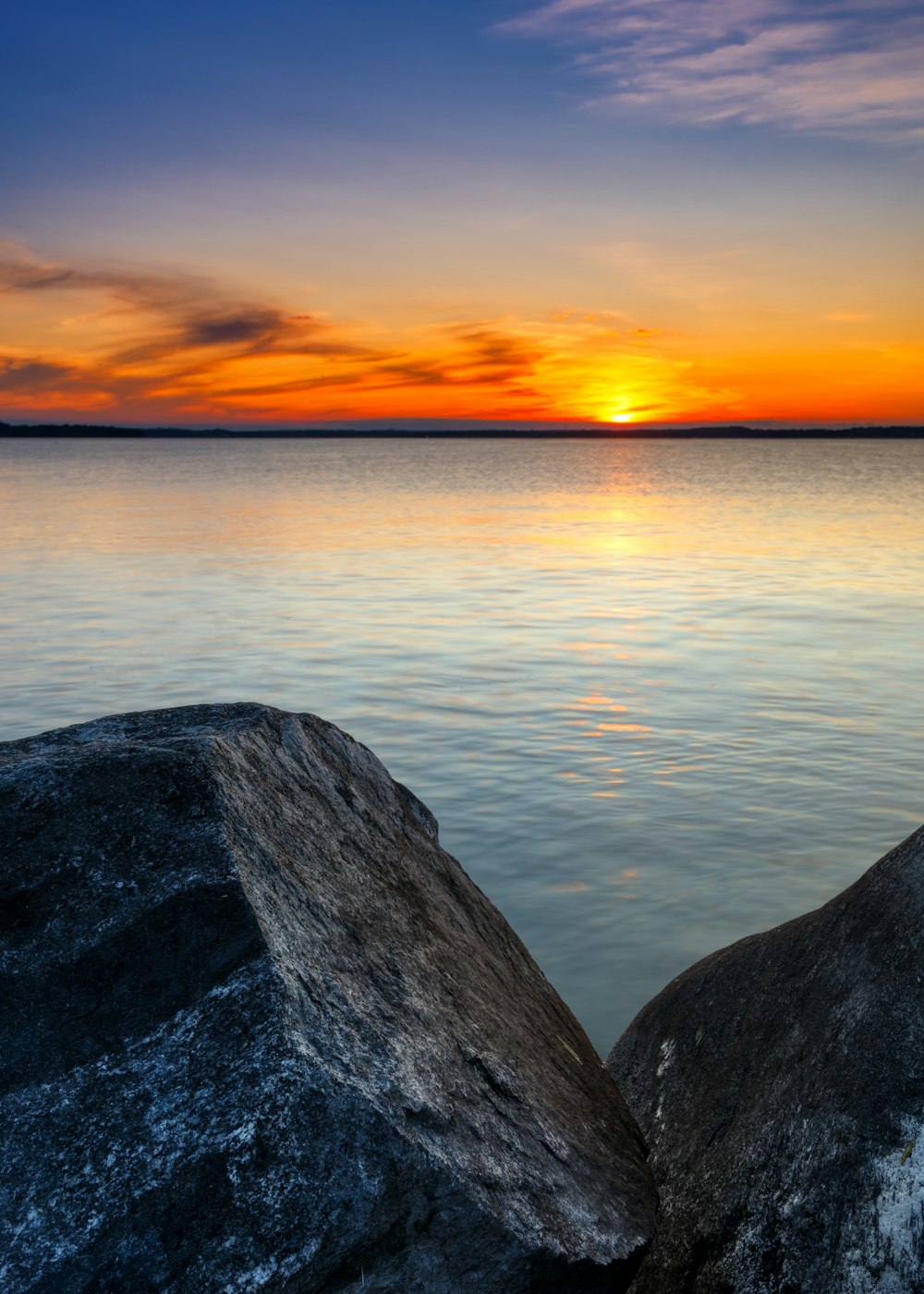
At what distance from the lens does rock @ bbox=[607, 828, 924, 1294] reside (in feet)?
8.71

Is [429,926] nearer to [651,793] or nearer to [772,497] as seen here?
[651,793]

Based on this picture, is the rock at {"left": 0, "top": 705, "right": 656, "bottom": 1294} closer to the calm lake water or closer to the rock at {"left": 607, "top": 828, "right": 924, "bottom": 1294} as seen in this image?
the rock at {"left": 607, "top": 828, "right": 924, "bottom": 1294}

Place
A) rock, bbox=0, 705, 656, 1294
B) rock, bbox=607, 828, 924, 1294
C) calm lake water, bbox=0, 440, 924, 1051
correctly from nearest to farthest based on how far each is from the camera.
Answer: rock, bbox=0, 705, 656, 1294, rock, bbox=607, 828, 924, 1294, calm lake water, bbox=0, 440, 924, 1051

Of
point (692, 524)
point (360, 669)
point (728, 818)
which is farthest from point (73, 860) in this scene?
point (692, 524)

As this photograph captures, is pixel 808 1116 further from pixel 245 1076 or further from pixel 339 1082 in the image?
pixel 245 1076

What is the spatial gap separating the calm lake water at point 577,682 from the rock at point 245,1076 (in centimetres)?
412

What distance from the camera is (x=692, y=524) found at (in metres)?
45.0

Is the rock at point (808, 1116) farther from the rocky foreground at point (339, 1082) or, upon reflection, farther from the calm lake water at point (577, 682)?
the calm lake water at point (577, 682)

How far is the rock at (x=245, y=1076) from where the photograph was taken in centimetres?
225

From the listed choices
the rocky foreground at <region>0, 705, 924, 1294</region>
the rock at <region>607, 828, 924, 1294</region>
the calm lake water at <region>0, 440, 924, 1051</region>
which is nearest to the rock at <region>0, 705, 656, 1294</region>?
the rocky foreground at <region>0, 705, 924, 1294</region>

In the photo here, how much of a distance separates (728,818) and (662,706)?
13.8 ft

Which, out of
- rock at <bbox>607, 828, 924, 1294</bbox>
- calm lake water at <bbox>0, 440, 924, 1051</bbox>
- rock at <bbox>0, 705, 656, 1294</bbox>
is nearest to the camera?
rock at <bbox>0, 705, 656, 1294</bbox>

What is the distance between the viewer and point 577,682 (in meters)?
16.0

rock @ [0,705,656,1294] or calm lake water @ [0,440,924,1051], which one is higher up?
rock @ [0,705,656,1294]
